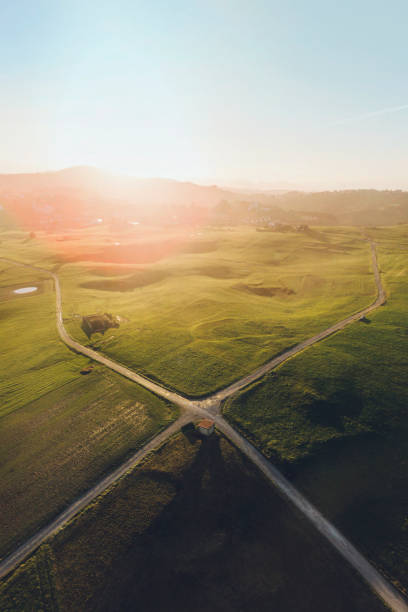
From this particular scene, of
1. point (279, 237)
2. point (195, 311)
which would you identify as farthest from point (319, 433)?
point (279, 237)

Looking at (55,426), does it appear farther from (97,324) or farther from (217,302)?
(217,302)

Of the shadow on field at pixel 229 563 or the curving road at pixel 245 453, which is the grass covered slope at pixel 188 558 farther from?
the curving road at pixel 245 453

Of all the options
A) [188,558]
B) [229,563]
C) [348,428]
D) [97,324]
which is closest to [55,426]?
[188,558]

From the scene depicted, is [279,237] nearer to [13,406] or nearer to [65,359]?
[65,359]

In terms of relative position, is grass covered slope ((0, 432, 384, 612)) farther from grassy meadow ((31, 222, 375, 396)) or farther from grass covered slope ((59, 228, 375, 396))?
grassy meadow ((31, 222, 375, 396))

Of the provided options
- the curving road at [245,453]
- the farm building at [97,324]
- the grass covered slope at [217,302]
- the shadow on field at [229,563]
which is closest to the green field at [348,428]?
the curving road at [245,453]

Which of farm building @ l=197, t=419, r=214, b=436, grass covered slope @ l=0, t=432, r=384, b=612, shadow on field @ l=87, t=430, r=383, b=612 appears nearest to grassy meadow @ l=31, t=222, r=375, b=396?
farm building @ l=197, t=419, r=214, b=436
